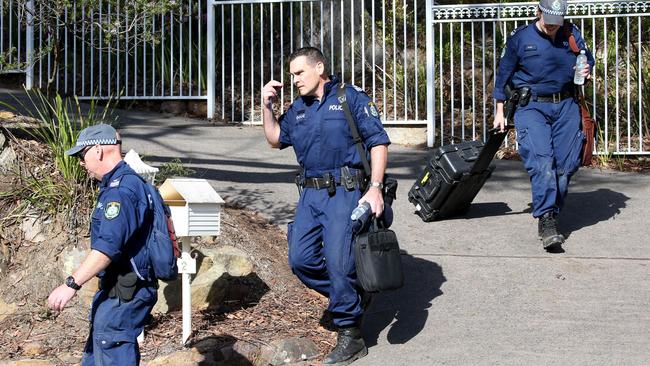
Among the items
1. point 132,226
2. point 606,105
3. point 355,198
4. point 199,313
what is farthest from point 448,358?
point 606,105

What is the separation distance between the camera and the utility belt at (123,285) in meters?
5.60

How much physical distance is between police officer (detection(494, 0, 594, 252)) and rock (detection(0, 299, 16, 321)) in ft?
12.5

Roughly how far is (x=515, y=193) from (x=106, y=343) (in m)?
5.53

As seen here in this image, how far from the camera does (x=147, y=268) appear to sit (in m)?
5.65

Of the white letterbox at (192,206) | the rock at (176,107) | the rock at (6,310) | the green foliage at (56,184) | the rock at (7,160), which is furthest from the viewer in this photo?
the rock at (176,107)

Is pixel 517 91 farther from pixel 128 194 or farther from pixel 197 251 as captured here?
pixel 128 194

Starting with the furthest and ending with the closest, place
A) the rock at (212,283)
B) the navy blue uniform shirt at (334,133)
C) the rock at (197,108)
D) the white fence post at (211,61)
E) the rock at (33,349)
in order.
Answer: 1. the rock at (197,108)
2. the white fence post at (211,61)
3. the rock at (212,283)
4. the rock at (33,349)
5. the navy blue uniform shirt at (334,133)

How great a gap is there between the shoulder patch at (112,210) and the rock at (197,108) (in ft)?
27.3

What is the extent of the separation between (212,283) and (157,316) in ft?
1.39

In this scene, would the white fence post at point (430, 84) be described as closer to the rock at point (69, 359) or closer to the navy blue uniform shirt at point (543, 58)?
the navy blue uniform shirt at point (543, 58)

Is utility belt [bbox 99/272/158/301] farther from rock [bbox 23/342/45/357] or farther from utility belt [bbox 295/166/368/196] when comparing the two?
rock [bbox 23/342/45/357]

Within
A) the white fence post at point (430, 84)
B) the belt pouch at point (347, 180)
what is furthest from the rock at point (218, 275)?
the white fence post at point (430, 84)

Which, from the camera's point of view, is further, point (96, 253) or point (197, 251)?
point (197, 251)

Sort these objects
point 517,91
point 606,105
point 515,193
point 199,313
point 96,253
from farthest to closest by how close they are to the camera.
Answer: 1. point 606,105
2. point 515,193
3. point 517,91
4. point 199,313
5. point 96,253
